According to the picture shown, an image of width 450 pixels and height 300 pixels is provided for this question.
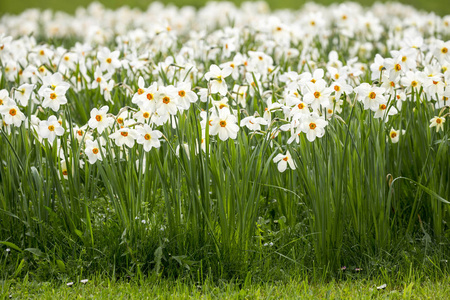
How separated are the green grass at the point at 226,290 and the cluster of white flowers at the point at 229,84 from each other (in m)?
0.67

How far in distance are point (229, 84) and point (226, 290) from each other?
217cm

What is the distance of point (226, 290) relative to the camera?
8.18ft

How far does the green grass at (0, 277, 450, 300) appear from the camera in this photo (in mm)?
2443

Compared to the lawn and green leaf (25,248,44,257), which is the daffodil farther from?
green leaf (25,248,44,257)

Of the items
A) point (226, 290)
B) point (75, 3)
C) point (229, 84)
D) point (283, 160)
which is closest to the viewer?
point (226, 290)

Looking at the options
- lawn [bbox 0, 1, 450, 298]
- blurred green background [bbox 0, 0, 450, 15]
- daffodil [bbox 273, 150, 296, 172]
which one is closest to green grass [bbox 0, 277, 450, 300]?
lawn [bbox 0, 1, 450, 298]

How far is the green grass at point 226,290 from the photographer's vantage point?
96.2 inches

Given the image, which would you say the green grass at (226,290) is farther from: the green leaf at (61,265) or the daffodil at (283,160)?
the daffodil at (283,160)

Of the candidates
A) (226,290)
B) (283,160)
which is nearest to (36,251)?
(226,290)

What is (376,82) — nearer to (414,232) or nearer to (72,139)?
(414,232)

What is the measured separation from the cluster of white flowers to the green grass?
67cm

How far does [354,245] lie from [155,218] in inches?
45.3

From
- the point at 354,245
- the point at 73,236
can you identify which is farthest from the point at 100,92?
the point at 354,245

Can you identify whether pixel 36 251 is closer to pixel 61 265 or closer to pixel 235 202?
pixel 61 265
